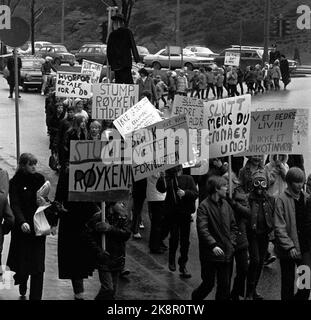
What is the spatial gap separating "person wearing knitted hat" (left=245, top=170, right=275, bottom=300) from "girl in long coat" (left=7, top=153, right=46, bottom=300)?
2193mm

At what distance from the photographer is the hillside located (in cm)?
7075

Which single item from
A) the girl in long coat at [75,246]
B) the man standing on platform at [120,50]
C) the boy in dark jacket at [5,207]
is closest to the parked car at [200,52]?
the man standing on platform at [120,50]

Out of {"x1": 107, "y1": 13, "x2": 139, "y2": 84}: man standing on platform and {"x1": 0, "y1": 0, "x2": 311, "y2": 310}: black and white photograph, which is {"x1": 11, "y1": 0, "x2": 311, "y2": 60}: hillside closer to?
{"x1": 107, "y1": 13, "x2": 139, "y2": 84}: man standing on platform

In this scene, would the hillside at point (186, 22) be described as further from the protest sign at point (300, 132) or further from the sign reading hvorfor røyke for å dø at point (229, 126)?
the sign reading hvorfor røyke for å dø at point (229, 126)

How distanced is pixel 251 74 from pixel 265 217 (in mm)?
29019

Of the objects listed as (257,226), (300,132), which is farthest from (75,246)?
(300,132)

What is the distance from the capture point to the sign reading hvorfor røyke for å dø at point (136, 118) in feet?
39.9

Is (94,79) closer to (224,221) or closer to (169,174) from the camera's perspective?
(169,174)

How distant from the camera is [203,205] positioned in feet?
30.8

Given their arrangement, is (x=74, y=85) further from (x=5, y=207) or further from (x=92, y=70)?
(x=5, y=207)

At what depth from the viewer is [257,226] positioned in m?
10.2

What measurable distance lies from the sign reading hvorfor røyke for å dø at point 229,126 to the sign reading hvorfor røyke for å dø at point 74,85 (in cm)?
800
